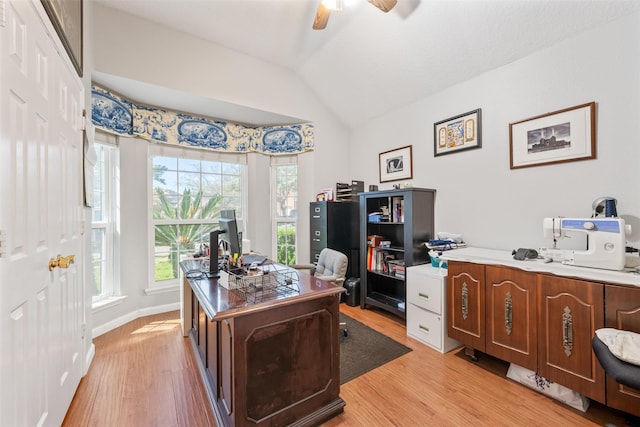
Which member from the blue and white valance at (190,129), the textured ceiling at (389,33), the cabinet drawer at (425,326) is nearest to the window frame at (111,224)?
the blue and white valance at (190,129)

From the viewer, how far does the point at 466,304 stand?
2.20 metres

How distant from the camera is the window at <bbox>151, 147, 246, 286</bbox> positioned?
339 centimetres

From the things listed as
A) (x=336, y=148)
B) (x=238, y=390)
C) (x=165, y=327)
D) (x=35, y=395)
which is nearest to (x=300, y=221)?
(x=336, y=148)

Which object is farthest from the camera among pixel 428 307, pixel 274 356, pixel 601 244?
pixel 428 307

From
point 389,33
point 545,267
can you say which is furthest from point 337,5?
point 545,267

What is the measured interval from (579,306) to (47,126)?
10.6 feet

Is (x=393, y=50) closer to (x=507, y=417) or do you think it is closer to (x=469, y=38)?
(x=469, y=38)

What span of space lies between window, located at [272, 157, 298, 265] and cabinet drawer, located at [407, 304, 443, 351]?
81.9 inches

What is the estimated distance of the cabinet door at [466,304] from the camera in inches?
83.0

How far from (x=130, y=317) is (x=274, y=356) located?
2653mm

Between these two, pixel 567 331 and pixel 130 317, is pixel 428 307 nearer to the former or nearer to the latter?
pixel 567 331

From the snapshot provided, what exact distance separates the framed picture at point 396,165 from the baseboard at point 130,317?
134 inches

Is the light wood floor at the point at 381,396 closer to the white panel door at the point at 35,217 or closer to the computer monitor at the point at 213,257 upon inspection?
the white panel door at the point at 35,217

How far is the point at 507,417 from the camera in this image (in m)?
1.61
